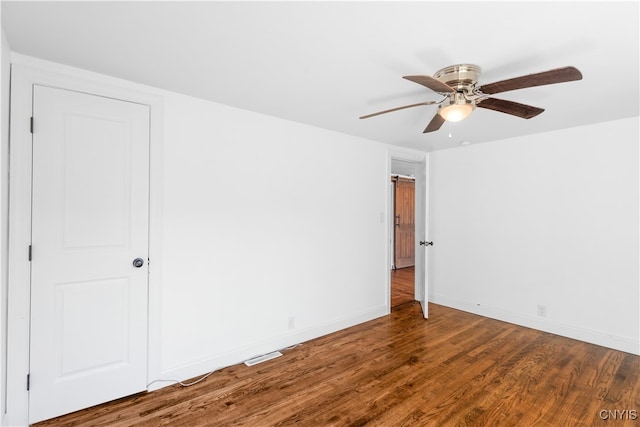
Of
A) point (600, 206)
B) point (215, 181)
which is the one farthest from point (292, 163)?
point (600, 206)

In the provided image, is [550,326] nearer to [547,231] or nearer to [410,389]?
[547,231]

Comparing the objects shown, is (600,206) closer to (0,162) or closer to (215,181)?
(215,181)

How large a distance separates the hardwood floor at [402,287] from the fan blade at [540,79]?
3.34 metres

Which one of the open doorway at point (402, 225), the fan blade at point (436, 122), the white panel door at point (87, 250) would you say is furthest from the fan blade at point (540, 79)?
the open doorway at point (402, 225)

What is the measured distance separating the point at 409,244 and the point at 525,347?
4.66 m

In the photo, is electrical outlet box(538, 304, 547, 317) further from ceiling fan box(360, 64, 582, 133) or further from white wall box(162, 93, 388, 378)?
ceiling fan box(360, 64, 582, 133)

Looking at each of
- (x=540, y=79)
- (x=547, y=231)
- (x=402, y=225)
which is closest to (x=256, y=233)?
(x=540, y=79)

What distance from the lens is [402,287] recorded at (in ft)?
18.5

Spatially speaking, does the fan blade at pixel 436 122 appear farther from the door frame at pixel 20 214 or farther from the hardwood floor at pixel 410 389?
the door frame at pixel 20 214

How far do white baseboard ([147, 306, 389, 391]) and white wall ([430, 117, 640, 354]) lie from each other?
1537mm

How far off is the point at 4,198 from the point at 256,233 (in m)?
1.69

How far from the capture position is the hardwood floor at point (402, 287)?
190 inches

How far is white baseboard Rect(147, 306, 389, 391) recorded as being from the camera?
2424mm

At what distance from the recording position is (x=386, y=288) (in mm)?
4148
